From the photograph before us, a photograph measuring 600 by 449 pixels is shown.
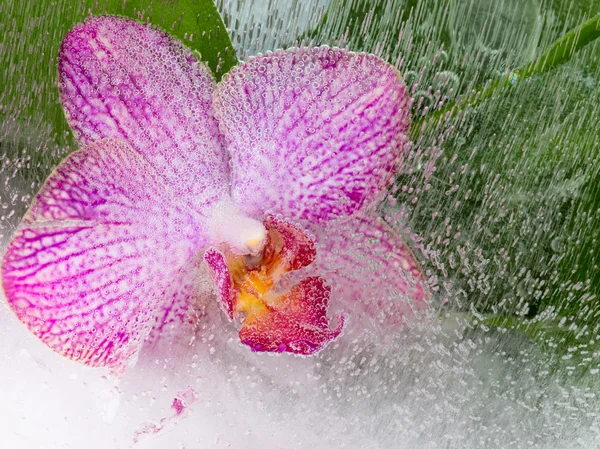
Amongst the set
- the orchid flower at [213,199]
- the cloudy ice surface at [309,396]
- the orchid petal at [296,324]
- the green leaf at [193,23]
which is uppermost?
the green leaf at [193,23]

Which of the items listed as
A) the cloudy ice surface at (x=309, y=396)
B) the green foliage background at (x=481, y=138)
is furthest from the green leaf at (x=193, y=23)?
the cloudy ice surface at (x=309, y=396)

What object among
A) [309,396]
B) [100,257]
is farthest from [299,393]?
[100,257]

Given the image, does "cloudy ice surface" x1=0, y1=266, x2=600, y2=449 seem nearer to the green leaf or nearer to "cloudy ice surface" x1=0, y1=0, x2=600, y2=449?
"cloudy ice surface" x1=0, y1=0, x2=600, y2=449

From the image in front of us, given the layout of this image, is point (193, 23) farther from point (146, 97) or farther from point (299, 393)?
point (299, 393)

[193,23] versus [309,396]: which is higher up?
[193,23]

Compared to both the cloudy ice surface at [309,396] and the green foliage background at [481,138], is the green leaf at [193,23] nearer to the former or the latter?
the green foliage background at [481,138]

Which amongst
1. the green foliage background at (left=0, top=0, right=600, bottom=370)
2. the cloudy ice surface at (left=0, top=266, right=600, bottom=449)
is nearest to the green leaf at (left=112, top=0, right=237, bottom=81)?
the green foliage background at (left=0, top=0, right=600, bottom=370)
